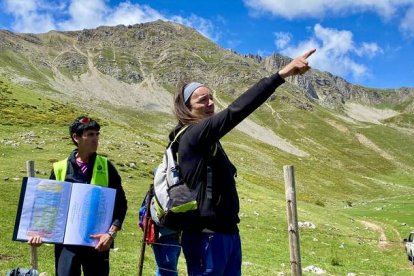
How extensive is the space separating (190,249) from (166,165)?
895 mm

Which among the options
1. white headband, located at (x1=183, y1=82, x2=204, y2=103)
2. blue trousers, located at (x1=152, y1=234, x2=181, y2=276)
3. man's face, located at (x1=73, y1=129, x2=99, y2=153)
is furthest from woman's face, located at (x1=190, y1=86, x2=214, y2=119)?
blue trousers, located at (x1=152, y1=234, x2=181, y2=276)

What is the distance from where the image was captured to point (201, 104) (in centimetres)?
511

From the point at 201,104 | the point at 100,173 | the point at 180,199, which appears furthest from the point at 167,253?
the point at 201,104

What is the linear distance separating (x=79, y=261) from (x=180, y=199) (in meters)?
2.82

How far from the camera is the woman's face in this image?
201 inches

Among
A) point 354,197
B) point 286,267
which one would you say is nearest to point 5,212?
point 286,267

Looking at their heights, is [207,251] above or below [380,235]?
below

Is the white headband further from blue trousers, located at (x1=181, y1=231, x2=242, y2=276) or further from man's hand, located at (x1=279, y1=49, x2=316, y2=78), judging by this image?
blue trousers, located at (x1=181, y1=231, x2=242, y2=276)

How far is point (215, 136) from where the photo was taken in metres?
4.68

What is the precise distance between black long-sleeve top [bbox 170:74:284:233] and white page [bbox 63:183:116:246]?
2491 millimetres

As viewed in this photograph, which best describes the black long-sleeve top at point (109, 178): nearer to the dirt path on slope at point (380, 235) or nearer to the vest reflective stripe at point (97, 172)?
the vest reflective stripe at point (97, 172)

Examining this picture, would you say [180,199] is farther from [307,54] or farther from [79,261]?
[79,261]

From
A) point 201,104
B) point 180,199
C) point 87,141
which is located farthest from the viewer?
point 87,141

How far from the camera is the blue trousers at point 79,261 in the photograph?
22.0 feet
